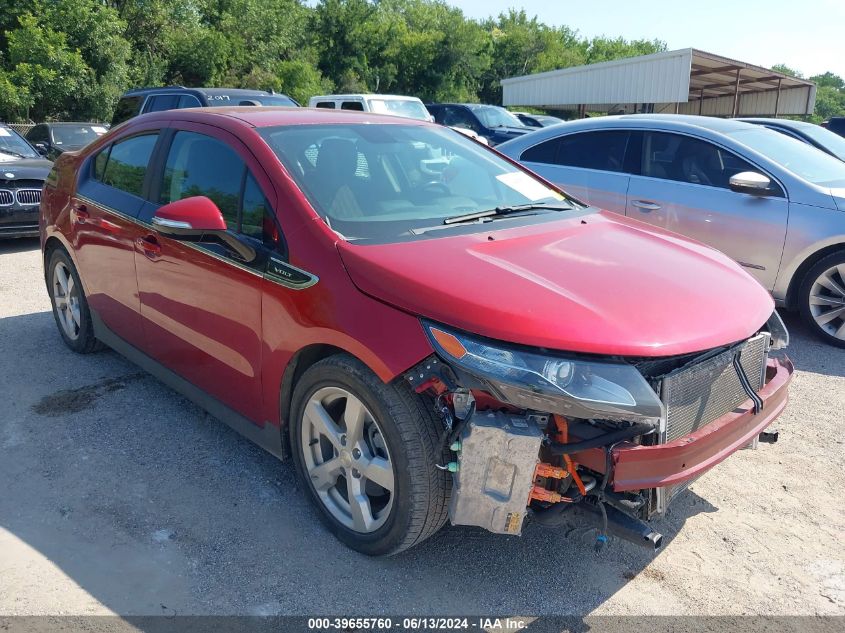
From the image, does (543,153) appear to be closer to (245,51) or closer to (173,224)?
(173,224)

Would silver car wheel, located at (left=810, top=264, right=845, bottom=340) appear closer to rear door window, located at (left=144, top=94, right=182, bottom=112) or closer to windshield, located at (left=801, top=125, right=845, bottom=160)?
windshield, located at (left=801, top=125, right=845, bottom=160)

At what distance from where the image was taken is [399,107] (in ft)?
48.2

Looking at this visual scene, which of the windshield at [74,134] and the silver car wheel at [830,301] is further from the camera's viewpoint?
the windshield at [74,134]

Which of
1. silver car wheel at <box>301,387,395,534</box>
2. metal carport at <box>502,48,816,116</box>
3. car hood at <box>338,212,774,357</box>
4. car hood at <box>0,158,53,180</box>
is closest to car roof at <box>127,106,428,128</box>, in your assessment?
car hood at <box>338,212,774,357</box>

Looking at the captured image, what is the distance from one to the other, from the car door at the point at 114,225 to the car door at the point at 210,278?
149 millimetres

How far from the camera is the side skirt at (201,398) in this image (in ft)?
10.5

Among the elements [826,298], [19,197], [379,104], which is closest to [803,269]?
[826,298]

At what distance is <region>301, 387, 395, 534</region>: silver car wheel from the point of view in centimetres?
274

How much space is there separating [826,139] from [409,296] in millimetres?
8106

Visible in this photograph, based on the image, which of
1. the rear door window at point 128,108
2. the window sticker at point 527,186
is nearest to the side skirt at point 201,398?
the window sticker at point 527,186

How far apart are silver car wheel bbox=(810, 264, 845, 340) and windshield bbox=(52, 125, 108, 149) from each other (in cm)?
1096

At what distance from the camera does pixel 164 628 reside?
250cm

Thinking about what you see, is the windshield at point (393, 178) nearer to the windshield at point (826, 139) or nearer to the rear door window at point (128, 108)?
the windshield at point (826, 139)

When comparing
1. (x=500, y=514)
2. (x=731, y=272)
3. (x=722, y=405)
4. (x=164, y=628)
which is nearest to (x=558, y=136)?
(x=731, y=272)
